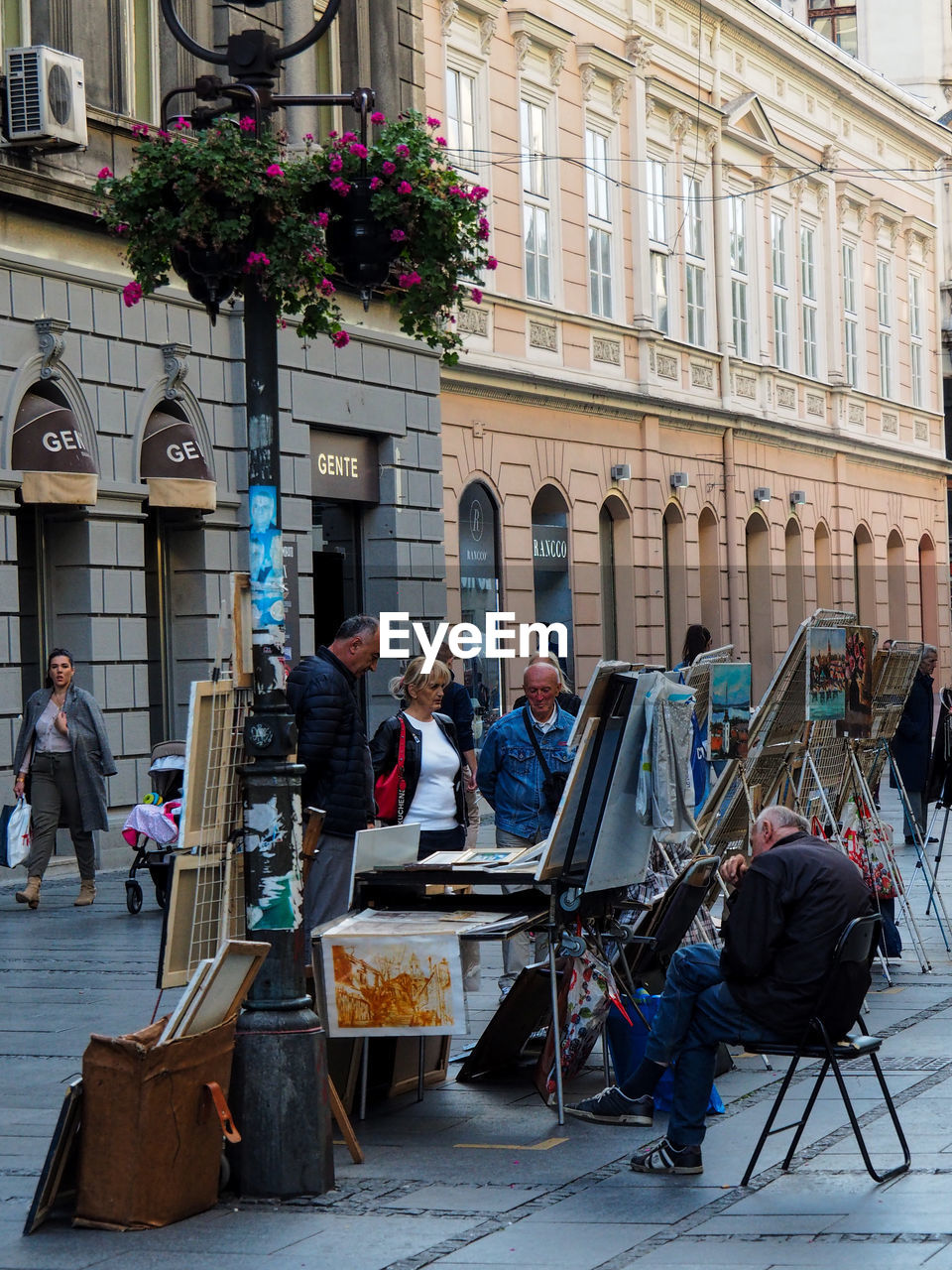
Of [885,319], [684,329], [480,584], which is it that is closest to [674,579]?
[684,329]

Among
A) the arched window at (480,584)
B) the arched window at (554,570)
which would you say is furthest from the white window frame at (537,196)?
the arched window at (480,584)

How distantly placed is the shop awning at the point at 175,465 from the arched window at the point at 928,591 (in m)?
28.0

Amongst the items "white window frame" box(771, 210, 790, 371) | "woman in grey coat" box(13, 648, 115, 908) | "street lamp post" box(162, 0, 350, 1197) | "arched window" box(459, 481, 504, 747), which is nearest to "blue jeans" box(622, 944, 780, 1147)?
"street lamp post" box(162, 0, 350, 1197)

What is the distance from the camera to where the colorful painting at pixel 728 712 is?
10398 mm

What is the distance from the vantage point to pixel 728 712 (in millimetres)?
10445

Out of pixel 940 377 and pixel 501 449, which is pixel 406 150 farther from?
pixel 940 377

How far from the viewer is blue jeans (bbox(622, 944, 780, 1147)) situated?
6895 mm

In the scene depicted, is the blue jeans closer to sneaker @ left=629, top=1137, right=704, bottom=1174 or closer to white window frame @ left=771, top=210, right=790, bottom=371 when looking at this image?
sneaker @ left=629, top=1137, right=704, bottom=1174

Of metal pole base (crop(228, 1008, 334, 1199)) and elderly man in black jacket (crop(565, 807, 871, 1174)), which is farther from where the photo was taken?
elderly man in black jacket (crop(565, 807, 871, 1174))

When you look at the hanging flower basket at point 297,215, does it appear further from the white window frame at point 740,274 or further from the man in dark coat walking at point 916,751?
the white window frame at point 740,274

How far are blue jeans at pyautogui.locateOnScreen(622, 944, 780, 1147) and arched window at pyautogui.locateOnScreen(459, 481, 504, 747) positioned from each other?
54.2ft

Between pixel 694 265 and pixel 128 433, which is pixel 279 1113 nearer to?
pixel 128 433

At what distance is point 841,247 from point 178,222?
107ft

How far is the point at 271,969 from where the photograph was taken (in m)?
6.81
